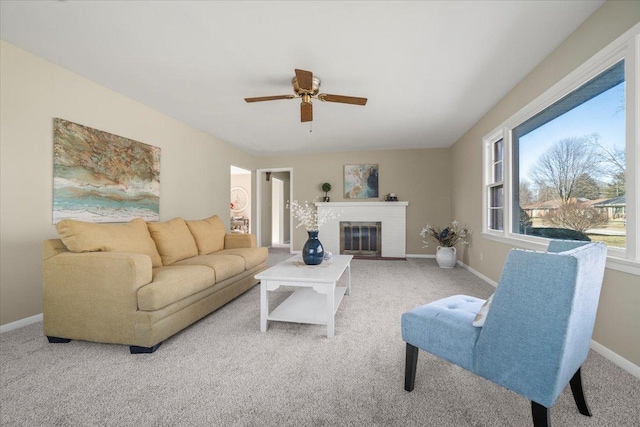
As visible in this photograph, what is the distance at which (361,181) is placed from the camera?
632 cm

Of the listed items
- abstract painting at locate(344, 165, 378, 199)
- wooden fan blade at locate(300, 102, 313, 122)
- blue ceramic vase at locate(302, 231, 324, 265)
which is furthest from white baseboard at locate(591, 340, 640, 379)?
abstract painting at locate(344, 165, 378, 199)

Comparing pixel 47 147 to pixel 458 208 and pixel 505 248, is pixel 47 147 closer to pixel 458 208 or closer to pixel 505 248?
pixel 505 248

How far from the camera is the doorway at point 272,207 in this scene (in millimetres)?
6801

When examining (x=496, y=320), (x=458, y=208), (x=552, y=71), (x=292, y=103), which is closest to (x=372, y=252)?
(x=458, y=208)

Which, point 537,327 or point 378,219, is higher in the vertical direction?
point 378,219

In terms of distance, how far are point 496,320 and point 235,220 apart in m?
8.09

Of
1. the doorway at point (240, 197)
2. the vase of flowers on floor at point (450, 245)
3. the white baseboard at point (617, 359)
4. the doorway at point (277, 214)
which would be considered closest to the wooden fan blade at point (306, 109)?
the white baseboard at point (617, 359)

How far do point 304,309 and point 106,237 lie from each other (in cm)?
173

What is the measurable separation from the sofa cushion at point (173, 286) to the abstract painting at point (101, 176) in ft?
4.27

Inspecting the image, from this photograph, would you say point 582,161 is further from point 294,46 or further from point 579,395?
point 294,46

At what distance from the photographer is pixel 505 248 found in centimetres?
333

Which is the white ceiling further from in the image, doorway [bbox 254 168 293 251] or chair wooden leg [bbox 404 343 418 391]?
doorway [bbox 254 168 293 251]

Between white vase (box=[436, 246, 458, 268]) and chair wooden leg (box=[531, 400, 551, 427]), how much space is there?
4070mm

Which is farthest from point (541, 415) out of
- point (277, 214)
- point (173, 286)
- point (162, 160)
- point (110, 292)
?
point (277, 214)
